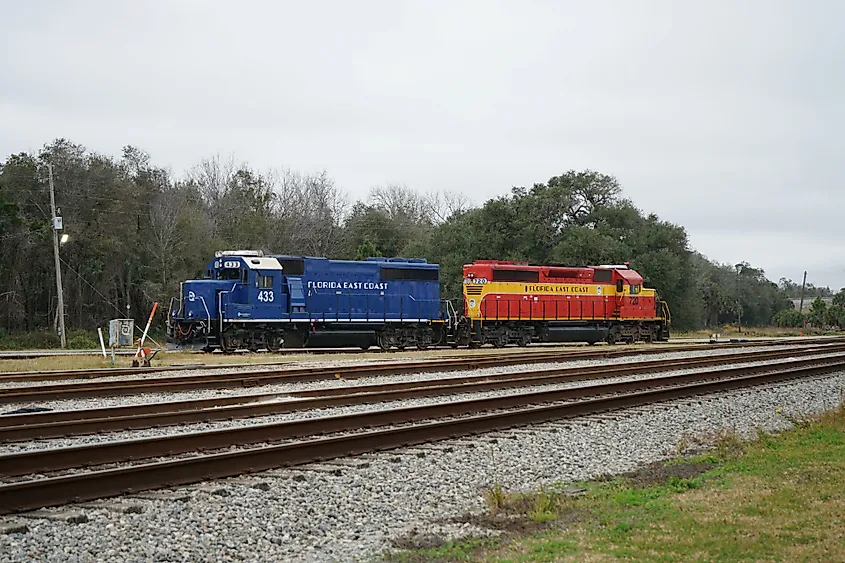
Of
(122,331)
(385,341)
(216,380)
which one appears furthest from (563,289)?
(216,380)

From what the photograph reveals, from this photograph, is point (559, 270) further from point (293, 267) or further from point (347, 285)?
point (293, 267)

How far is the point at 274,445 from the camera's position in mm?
9727

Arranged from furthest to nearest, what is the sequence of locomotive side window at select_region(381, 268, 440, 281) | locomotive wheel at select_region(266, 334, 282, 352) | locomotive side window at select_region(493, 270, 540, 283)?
locomotive side window at select_region(493, 270, 540, 283) → locomotive side window at select_region(381, 268, 440, 281) → locomotive wheel at select_region(266, 334, 282, 352)

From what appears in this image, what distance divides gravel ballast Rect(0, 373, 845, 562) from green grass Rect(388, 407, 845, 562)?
0.60 m

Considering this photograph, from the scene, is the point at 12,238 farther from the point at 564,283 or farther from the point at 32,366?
the point at 564,283

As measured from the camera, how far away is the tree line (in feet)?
146

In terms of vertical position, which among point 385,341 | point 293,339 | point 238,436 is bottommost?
point 238,436

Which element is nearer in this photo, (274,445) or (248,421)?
(274,445)

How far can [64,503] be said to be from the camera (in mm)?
6973

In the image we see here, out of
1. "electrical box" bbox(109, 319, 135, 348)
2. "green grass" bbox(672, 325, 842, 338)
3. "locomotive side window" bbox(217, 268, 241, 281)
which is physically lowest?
"green grass" bbox(672, 325, 842, 338)

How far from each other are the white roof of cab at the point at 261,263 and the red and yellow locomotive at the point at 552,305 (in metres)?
8.39

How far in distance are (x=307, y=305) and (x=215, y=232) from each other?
27.0 meters

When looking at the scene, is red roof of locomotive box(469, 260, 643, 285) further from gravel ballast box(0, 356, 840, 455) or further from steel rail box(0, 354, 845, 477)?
steel rail box(0, 354, 845, 477)

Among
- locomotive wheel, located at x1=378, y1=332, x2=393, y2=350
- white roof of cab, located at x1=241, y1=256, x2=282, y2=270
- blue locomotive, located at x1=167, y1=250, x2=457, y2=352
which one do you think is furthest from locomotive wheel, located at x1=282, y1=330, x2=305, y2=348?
locomotive wheel, located at x1=378, y1=332, x2=393, y2=350
